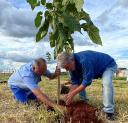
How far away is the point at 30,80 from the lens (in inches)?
341

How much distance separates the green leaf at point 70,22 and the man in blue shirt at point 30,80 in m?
1.23

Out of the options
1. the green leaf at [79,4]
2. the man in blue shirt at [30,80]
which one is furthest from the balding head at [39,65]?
the green leaf at [79,4]

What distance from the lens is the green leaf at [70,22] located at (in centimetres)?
746

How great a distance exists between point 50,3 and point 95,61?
1.36 meters

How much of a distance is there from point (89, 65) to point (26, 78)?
4.54 feet

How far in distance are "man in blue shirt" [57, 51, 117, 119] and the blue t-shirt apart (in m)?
0.70

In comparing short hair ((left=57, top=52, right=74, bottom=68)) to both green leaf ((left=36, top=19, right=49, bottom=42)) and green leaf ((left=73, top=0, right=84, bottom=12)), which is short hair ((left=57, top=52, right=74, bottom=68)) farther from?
green leaf ((left=73, top=0, right=84, bottom=12))

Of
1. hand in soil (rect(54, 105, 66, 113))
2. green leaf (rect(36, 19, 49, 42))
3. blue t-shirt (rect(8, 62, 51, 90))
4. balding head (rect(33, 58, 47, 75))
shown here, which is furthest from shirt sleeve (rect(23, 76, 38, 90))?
green leaf (rect(36, 19, 49, 42))

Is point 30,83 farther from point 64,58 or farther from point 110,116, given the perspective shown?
point 110,116

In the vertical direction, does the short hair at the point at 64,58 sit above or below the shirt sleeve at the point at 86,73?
above

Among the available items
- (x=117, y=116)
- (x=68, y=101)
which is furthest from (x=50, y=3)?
(x=117, y=116)

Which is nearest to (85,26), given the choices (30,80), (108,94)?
(108,94)

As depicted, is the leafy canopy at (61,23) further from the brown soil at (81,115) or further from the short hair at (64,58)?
the brown soil at (81,115)

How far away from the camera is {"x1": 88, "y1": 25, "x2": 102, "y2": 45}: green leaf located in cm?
782
